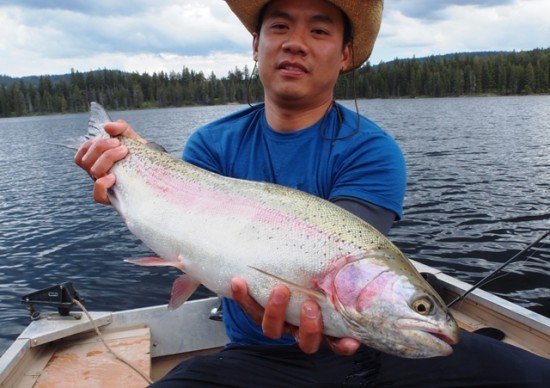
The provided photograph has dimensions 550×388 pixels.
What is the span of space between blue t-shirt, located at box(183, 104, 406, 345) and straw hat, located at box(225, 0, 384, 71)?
54 centimetres

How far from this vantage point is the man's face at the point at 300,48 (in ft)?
11.8

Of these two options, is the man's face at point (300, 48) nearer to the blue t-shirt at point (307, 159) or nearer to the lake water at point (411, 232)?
the blue t-shirt at point (307, 159)

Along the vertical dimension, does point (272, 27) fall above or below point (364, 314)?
above

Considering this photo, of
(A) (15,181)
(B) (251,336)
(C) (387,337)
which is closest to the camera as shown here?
(C) (387,337)

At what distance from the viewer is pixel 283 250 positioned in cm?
275

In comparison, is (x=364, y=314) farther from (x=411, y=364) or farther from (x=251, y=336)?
(x=251, y=336)

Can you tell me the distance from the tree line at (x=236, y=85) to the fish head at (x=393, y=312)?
110800 millimetres

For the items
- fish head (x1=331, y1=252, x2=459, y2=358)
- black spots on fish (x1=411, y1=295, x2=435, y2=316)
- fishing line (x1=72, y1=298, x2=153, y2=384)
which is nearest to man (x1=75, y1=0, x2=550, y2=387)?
fish head (x1=331, y1=252, x2=459, y2=358)

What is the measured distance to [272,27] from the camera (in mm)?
3719

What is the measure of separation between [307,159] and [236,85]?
165479 mm

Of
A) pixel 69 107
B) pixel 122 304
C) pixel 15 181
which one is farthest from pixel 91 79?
pixel 122 304

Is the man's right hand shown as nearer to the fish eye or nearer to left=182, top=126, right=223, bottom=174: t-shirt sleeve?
left=182, top=126, right=223, bottom=174: t-shirt sleeve

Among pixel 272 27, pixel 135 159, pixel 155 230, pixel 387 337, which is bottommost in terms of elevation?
pixel 387 337

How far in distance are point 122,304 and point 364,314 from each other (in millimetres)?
8767
